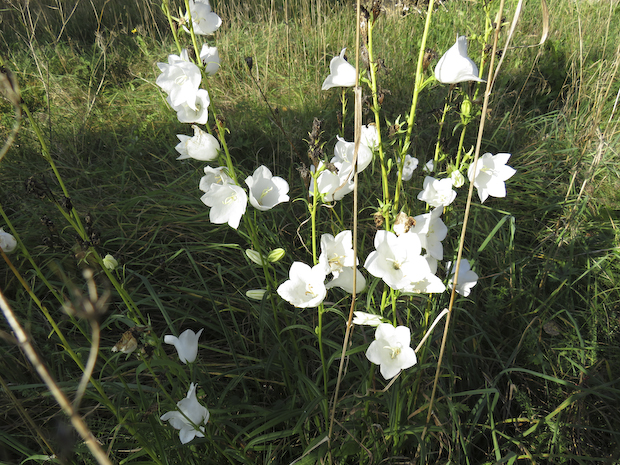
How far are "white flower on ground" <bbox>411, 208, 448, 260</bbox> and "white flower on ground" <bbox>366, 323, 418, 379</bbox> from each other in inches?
8.3

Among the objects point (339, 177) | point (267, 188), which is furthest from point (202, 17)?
point (339, 177)

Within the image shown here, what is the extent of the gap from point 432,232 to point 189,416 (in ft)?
2.60

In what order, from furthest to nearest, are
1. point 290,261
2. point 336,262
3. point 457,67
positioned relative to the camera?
1. point 290,261
2. point 336,262
3. point 457,67

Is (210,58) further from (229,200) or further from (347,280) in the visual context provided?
(347,280)

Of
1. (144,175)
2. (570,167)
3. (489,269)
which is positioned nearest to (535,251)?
(489,269)

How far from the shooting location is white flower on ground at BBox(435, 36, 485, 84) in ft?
2.97

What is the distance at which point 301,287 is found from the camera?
104 cm

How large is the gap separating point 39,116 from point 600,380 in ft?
13.6

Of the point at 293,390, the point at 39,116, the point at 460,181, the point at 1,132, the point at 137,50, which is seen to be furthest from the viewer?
the point at 137,50

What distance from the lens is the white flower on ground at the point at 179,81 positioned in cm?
96

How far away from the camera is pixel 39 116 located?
3.27m

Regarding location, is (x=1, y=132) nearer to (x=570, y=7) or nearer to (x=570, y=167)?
(x=570, y=167)

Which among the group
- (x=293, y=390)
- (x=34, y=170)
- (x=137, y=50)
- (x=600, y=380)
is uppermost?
(x=137, y=50)

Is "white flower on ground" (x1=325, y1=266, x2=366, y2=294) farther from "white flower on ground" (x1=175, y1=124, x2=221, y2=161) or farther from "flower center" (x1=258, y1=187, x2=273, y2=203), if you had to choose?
"white flower on ground" (x1=175, y1=124, x2=221, y2=161)
